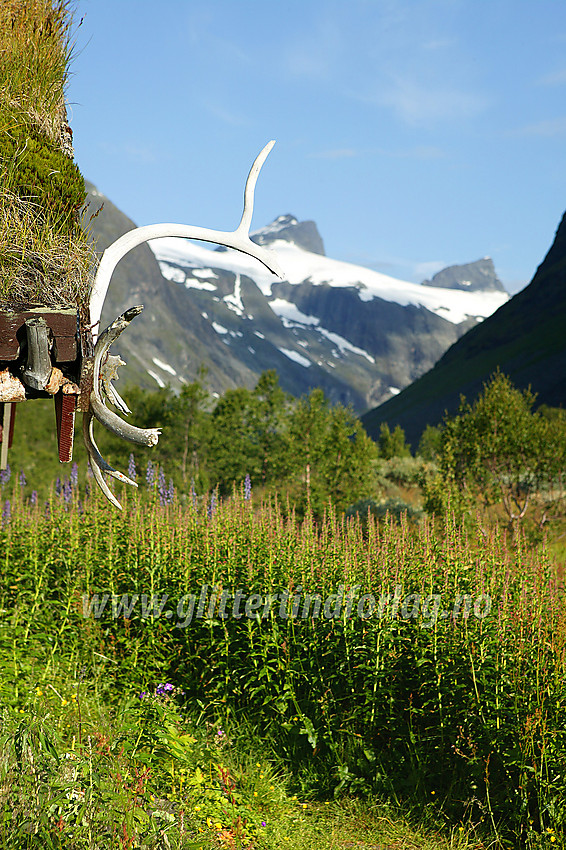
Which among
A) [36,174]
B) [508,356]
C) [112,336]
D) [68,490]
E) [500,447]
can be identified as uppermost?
[508,356]

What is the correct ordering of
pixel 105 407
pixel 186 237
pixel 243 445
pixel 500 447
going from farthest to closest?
pixel 243 445 < pixel 500 447 < pixel 186 237 < pixel 105 407

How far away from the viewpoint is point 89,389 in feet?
10.8

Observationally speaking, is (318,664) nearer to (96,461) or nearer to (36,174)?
(96,461)

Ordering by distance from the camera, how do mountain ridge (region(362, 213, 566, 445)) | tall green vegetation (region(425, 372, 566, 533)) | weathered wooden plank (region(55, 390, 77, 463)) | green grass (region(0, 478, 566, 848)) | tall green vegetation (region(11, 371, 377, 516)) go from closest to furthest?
weathered wooden plank (region(55, 390, 77, 463)) < green grass (region(0, 478, 566, 848)) < tall green vegetation (region(425, 372, 566, 533)) < tall green vegetation (region(11, 371, 377, 516)) < mountain ridge (region(362, 213, 566, 445))

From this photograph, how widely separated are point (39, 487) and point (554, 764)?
15.4m

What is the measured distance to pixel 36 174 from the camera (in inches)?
139

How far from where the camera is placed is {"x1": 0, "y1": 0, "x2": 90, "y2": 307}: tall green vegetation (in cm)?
340

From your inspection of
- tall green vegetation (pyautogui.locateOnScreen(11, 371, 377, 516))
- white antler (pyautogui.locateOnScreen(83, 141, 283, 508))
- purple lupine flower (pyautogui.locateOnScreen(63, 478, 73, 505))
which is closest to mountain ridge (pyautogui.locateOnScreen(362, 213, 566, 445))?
A: tall green vegetation (pyautogui.locateOnScreen(11, 371, 377, 516))

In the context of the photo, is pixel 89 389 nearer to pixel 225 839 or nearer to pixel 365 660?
pixel 225 839

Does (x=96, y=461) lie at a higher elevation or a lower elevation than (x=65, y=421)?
lower

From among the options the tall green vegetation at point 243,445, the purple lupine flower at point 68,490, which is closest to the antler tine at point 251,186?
the purple lupine flower at point 68,490

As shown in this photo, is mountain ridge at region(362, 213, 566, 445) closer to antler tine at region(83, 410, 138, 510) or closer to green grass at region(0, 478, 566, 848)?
green grass at region(0, 478, 566, 848)

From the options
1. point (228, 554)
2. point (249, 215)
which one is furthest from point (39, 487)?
point (249, 215)

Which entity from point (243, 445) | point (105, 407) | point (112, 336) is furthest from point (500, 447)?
point (112, 336)
